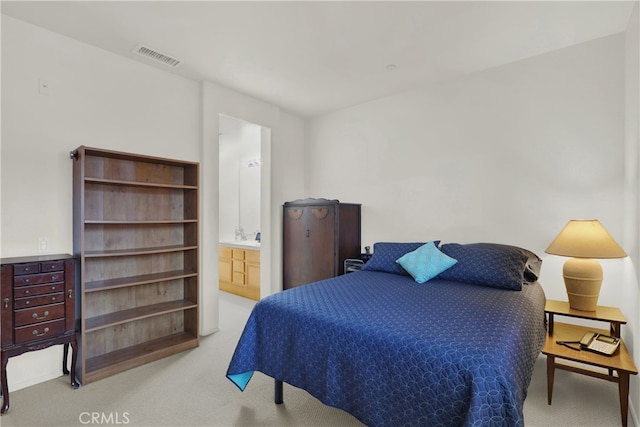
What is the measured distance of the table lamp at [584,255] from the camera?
2.27 meters

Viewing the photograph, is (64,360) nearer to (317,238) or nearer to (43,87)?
(43,87)

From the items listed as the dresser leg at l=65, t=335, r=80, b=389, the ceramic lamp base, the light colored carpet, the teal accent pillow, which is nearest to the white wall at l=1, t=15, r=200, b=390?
the dresser leg at l=65, t=335, r=80, b=389

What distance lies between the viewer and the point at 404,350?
1.49 meters

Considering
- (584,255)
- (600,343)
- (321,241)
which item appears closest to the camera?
(600,343)

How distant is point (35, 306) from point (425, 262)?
303 centimetres

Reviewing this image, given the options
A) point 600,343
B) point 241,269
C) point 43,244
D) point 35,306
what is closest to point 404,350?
point 600,343

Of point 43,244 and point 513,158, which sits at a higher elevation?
point 513,158

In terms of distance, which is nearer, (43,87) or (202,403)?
(202,403)

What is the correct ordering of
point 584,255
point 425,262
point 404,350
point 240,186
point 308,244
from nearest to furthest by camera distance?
point 404,350 < point 584,255 < point 425,262 < point 308,244 < point 240,186

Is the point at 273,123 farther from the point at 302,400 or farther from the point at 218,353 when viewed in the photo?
the point at 302,400

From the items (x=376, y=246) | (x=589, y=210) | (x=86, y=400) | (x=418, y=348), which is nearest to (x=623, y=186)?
(x=589, y=210)

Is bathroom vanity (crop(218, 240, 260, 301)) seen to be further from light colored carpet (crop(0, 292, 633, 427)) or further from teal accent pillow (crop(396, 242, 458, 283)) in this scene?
teal accent pillow (crop(396, 242, 458, 283))

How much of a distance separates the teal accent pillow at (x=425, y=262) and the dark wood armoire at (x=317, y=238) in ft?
3.56

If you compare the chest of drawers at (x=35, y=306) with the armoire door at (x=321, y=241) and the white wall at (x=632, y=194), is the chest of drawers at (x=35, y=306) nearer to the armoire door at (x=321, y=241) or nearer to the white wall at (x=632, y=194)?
the armoire door at (x=321, y=241)
